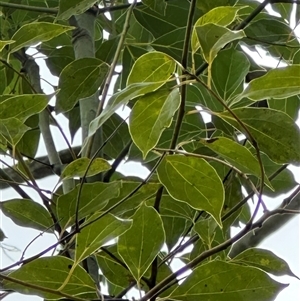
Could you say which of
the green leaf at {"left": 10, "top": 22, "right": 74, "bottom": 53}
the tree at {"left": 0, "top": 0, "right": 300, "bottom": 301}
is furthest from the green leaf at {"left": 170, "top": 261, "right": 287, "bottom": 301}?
the green leaf at {"left": 10, "top": 22, "right": 74, "bottom": 53}

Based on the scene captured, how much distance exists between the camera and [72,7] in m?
Answer: 0.48

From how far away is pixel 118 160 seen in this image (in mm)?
596

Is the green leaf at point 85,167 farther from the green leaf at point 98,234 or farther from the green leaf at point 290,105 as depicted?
the green leaf at point 290,105

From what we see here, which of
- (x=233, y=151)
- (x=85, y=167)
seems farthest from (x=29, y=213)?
(x=233, y=151)

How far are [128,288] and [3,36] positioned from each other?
0.33 meters

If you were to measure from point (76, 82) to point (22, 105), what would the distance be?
0.13m

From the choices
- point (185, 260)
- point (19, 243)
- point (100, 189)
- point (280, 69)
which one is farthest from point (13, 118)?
point (19, 243)

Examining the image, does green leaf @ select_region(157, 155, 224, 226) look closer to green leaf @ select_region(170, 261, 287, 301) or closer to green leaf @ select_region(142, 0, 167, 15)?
green leaf @ select_region(170, 261, 287, 301)

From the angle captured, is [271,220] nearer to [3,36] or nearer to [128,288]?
[128,288]

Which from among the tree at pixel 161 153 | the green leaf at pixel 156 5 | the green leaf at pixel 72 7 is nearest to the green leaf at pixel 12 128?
the tree at pixel 161 153

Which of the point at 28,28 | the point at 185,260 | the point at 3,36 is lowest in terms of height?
the point at 185,260

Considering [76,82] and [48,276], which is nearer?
[48,276]

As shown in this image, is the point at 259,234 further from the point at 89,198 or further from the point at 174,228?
the point at 89,198

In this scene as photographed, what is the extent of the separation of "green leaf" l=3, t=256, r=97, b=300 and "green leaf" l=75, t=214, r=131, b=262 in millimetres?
19
